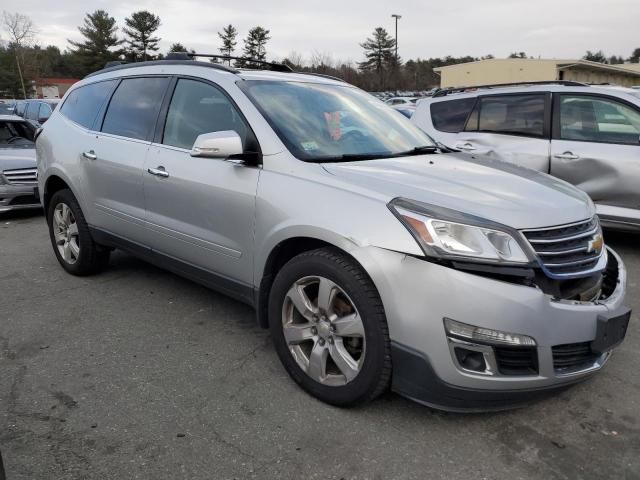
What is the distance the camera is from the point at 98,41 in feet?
238

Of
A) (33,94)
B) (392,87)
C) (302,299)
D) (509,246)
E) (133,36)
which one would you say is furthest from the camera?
(133,36)

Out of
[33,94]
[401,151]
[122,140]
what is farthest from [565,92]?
[33,94]

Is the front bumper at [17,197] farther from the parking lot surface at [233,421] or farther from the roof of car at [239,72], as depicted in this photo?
the parking lot surface at [233,421]

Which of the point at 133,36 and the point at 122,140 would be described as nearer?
the point at 122,140

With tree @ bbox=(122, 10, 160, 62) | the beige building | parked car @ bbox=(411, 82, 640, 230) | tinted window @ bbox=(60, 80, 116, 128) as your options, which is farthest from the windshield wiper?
tree @ bbox=(122, 10, 160, 62)

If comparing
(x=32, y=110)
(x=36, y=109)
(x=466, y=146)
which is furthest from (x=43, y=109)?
(x=466, y=146)

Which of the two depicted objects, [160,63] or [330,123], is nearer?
[330,123]

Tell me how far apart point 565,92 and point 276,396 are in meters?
4.89

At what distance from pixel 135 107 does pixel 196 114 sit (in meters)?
0.78

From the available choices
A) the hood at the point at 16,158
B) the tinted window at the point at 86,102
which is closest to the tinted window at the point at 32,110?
the hood at the point at 16,158

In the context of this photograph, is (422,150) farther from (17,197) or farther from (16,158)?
(16,158)

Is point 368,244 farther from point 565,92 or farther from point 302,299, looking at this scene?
point 565,92

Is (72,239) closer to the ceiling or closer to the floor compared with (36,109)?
closer to the floor

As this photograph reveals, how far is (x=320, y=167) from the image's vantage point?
118 inches
